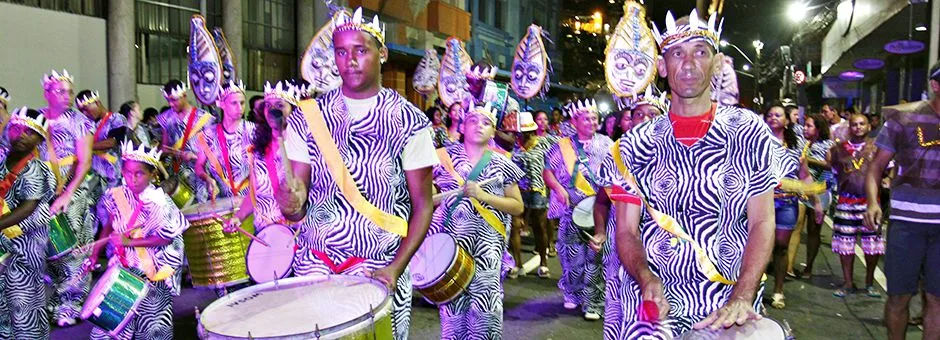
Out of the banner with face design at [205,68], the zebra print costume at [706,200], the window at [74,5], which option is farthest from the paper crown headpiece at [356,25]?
the window at [74,5]

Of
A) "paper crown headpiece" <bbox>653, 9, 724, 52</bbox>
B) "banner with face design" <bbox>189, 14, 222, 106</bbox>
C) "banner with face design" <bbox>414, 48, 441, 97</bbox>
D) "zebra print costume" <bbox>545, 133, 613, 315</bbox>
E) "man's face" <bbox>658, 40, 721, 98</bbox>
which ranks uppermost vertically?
"banner with face design" <bbox>414, 48, 441, 97</bbox>

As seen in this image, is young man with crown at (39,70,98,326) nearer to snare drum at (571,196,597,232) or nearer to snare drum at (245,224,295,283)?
snare drum at (245,224,295,283)

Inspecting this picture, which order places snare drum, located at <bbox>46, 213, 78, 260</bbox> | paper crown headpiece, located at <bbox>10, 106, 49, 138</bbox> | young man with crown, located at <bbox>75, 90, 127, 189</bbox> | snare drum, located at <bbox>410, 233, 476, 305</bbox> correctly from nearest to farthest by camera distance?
snare drum, located at <bbox>410, 233, 476, 305</bbox> < paper crown headpiece, located at <bbox>10, 106, 49, 138</bbox> < snare drum, located at <bbox>46, 213, 78, 260</bbox> < young man with crown, located at <bbox>75, 90, 127, 189</bbox>

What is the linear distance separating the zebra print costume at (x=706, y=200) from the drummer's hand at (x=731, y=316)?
24cm

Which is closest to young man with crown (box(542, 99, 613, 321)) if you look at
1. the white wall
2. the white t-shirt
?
the white t-shirt

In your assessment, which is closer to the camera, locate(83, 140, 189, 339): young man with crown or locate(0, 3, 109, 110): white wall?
locate(83, 140, 189, 339): young man with crown

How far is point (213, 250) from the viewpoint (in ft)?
21.0

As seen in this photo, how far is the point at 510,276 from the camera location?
1039 centimetres

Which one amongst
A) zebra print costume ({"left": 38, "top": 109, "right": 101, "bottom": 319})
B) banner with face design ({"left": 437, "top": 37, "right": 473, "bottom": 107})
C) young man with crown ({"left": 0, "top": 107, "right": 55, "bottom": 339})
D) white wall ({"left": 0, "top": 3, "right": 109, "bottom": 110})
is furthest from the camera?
banner with face design ({"left": 437, "top": 37, "right": 473, "bottom": 107})

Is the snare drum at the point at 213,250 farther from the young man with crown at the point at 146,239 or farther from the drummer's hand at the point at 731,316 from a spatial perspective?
the drummer's hand at the point at 731,316

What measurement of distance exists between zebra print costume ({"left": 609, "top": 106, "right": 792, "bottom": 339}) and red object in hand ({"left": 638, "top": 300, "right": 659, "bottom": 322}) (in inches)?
4.7

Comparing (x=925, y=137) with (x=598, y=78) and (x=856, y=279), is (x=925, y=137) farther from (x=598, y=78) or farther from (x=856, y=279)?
(x=598, y=78)

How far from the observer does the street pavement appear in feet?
24.9

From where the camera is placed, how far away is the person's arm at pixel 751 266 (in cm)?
301
